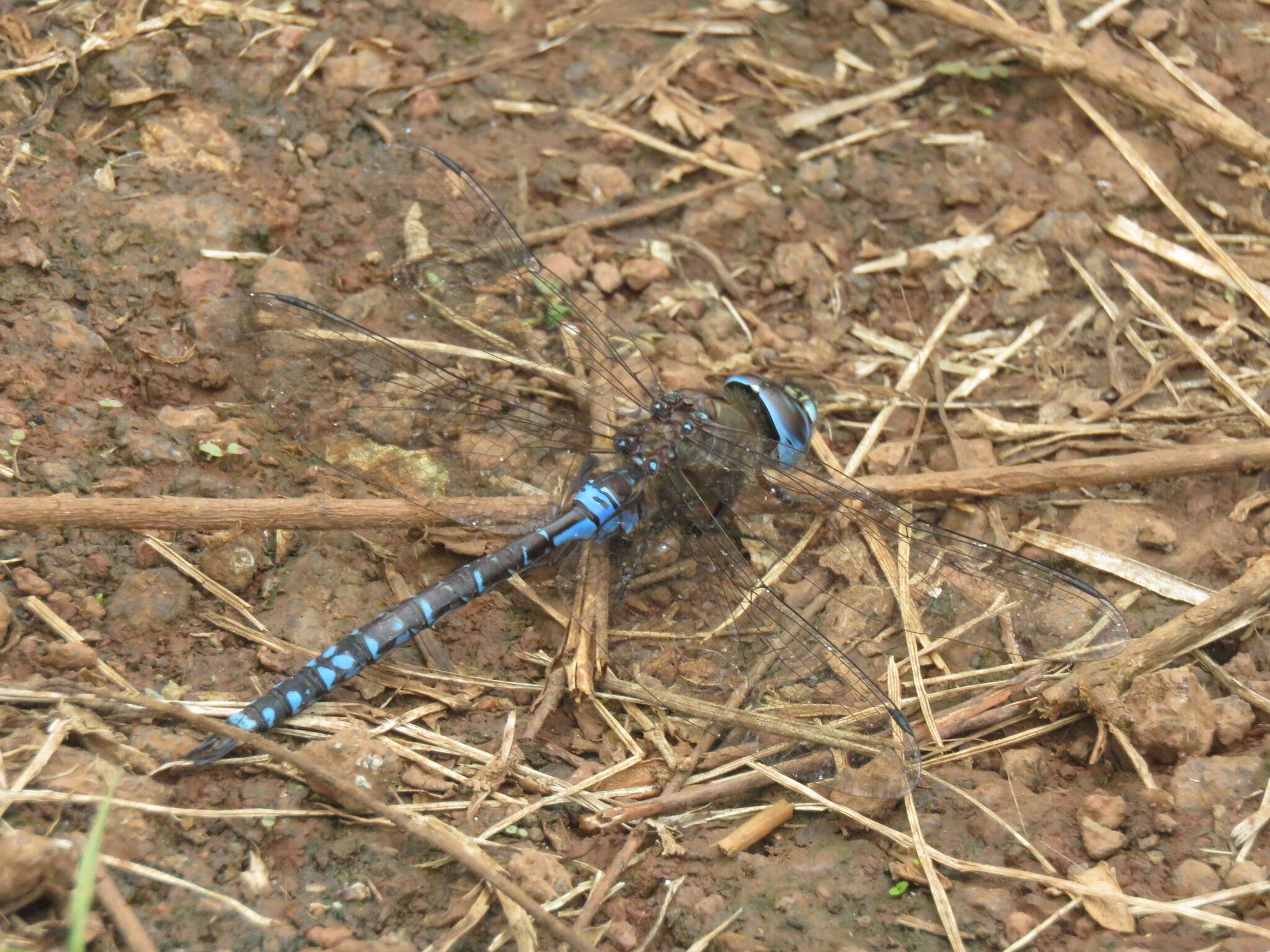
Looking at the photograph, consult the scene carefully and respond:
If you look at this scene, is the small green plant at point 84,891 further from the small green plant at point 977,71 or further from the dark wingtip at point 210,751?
the small green plant at point 977,71

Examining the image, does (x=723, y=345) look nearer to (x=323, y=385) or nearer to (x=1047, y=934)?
(x=323, y=385)

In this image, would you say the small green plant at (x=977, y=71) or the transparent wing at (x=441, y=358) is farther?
the small green plant at (x=977, y=71)

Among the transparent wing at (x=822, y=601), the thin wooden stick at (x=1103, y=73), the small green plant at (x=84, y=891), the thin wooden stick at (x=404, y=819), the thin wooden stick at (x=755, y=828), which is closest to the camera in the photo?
the small green plant at (x=84, y=891)

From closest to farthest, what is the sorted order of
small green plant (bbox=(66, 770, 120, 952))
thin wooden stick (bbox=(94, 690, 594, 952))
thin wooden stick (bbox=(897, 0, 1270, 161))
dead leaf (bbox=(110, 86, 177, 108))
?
1. small green plant (bbox=(66, 770, 120, 952))
2. thin wooden stick (bbox=(94, 690, 594, 952))
3. dead leaf (bbox=(110, 86, 177, 108))
4. thin wooden stick (bbox=(897, 0, 1270, 161))

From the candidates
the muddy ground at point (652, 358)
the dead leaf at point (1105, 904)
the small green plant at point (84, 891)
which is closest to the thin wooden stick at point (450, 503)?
the muddy ground at point (652, 358)

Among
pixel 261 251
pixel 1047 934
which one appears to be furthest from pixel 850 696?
pixel 261 251

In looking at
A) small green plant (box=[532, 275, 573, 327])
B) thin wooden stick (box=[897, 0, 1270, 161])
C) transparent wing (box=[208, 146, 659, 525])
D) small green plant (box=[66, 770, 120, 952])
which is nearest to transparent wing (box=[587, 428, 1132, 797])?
transparent wing (box=[208, 146, 659, 525])

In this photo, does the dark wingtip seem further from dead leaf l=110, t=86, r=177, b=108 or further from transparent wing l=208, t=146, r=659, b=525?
dead leaf l=110, t=86, r=177, b=108
